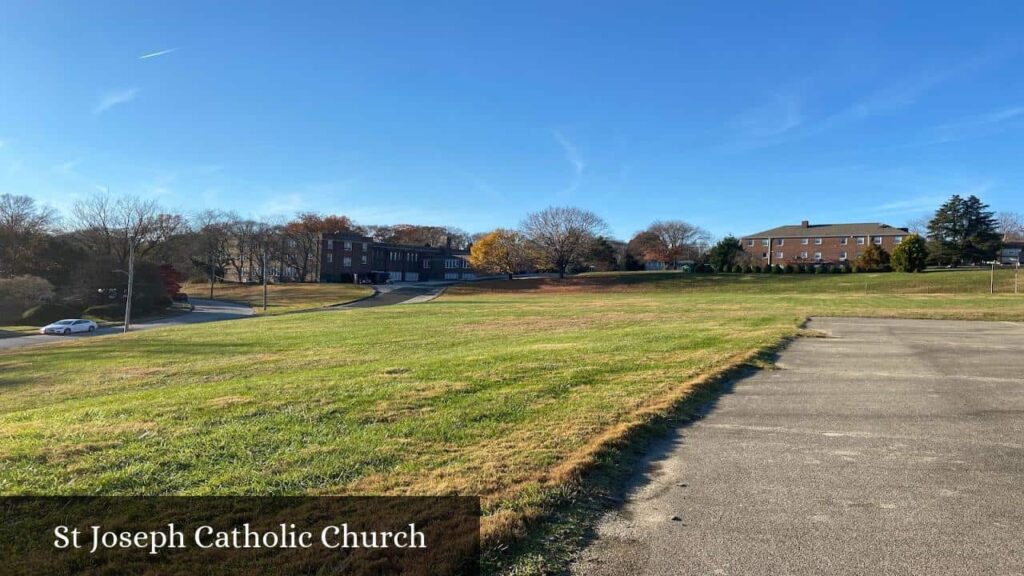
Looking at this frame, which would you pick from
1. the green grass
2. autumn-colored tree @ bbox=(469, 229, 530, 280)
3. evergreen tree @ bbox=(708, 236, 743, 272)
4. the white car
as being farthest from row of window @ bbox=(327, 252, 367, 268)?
evergreen tree @ bbox=(708, 236, 743, 272)

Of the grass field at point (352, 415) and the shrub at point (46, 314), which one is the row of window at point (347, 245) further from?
the grass field at point (352, 415)

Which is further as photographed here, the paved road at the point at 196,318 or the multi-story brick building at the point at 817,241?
the multi-story brick building at the point at 817,241

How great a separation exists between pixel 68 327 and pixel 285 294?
104 feet

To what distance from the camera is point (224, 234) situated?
99250mm

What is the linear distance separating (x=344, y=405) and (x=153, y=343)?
19.3 m

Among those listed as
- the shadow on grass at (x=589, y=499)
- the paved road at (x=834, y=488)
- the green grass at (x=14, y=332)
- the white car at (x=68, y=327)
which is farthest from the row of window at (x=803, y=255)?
the shadow on grass at (x=589, y=499)

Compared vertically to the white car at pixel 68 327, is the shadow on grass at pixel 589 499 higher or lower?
higher

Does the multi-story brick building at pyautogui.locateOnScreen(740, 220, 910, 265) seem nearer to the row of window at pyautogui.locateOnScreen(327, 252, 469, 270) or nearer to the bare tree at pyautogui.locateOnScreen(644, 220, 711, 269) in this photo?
the bare tree at pyautogui.locateOnScreen(644, 220, 711, 269)

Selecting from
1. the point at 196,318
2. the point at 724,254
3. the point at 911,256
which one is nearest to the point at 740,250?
the point at 724,254

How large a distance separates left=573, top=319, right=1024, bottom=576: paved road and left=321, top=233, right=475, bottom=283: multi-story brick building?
301 ft

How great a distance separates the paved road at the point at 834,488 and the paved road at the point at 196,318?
43456 mm

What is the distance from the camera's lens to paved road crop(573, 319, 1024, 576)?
3367 mm

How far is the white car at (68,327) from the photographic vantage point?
42156 millimetres

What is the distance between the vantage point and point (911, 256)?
67.2 m
